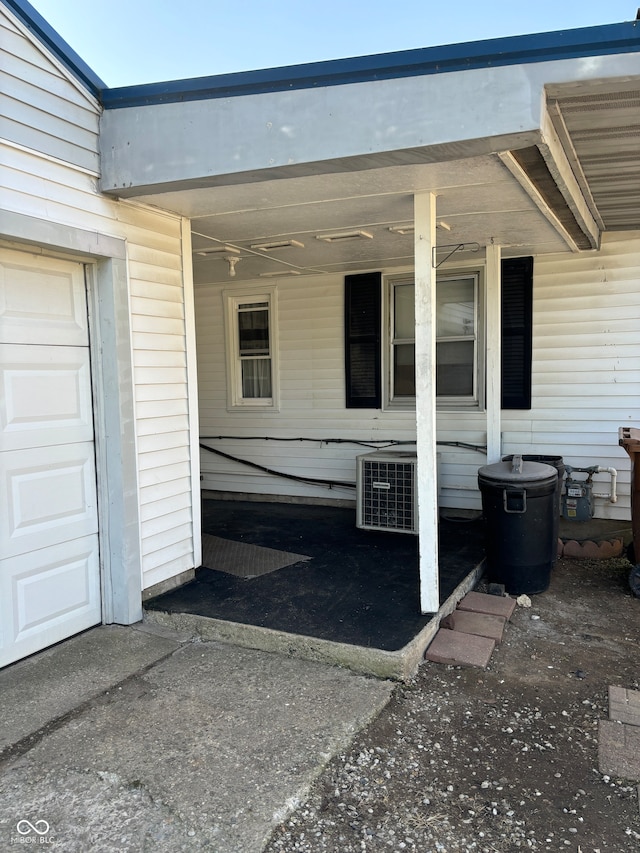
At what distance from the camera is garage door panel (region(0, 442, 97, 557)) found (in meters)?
3.08

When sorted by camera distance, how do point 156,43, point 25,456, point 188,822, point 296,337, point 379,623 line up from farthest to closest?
point 156,43 < point 296,337 < point 379,623 < point 25,456 < point 188,822

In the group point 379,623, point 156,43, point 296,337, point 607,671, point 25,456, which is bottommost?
point 607,671

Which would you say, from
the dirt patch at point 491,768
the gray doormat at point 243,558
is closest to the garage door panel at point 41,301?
the gray doormat at point 243,558

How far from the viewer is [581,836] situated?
202cm

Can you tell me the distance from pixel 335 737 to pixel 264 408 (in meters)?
4.62

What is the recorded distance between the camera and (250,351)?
684 centimetres

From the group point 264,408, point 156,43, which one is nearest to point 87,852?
point 264,408

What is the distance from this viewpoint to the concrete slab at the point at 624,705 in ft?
9.02

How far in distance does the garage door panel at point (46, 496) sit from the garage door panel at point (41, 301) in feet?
2.08

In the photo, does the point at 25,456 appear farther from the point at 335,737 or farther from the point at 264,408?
the point at 264,408

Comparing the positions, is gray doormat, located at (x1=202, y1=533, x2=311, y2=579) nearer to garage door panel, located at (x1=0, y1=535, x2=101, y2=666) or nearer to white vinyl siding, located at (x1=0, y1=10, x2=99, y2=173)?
garage door panel, located at (x1=0, y1=535, x2=101, y2=666)

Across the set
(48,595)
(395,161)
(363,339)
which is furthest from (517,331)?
(48,595)

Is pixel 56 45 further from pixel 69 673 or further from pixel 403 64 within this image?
pixel 69 673

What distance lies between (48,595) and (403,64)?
10.8 feet
